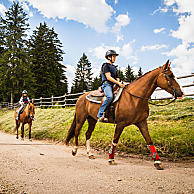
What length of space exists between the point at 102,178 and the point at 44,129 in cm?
881

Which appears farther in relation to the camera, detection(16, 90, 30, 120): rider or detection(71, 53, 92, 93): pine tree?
detection(71, 53, 92, 93): pine tree

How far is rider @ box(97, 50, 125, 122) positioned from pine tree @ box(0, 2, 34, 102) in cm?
2564

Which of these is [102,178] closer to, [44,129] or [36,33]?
[44,129]

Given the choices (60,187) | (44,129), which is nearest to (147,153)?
(60,187)

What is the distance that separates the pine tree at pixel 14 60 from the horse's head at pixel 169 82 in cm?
2698

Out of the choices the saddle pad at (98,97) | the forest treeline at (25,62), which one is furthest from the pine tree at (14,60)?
the saddle pad at (98,97)

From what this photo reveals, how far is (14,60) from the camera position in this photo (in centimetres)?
2914

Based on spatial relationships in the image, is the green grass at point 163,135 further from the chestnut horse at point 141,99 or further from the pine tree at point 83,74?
the pine tree at point 83,74

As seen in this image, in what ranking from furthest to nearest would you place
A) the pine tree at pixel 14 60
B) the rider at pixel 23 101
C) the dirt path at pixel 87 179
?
the pine tree at pixel 14 60
the rider at pixel 23 101
the dirt path at pixel 87 179

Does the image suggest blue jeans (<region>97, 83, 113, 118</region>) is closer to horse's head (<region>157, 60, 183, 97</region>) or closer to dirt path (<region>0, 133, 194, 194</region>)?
horse's head (<region>157, 60, 183, 97</region>)

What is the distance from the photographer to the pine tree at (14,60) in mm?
28725

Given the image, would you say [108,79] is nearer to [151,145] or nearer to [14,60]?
[151,145]

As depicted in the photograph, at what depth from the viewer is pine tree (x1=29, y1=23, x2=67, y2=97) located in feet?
101

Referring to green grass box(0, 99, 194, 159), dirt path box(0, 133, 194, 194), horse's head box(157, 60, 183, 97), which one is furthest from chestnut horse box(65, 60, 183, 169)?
green grass box(0, 99, 194, 159)
